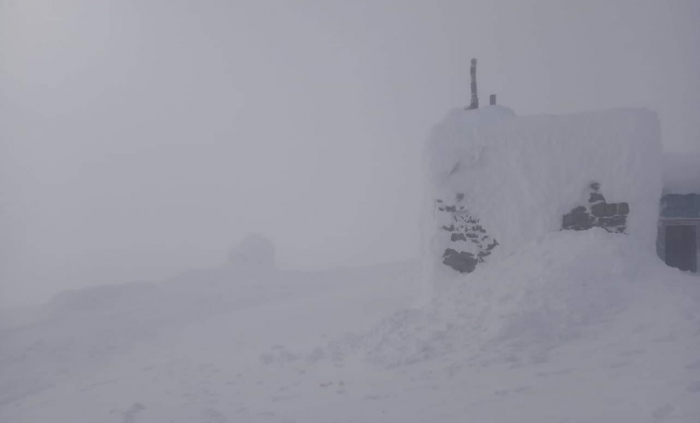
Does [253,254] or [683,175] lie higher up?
[683,175]

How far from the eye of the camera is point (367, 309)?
50.2ft

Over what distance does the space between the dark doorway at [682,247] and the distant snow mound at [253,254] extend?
80.9 feet

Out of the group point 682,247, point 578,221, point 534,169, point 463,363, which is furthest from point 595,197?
point 463,363

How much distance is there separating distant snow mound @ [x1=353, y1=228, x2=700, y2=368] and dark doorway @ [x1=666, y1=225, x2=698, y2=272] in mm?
2353

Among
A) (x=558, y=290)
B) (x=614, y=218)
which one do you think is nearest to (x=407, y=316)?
(x=558, y=290)

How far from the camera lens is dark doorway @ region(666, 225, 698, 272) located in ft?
38.0

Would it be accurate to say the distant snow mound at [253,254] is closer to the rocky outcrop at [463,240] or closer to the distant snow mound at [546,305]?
the rocky outcrop at [463,240]

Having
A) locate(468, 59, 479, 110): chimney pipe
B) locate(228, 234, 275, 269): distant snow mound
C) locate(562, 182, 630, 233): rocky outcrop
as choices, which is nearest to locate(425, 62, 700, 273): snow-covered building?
locate(562, 182, 630, 233): rocky outcrop

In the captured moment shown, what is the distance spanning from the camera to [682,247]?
38.4 ft

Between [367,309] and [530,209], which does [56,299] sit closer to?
[367,309]

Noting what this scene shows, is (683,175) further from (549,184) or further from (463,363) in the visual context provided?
(463,363)

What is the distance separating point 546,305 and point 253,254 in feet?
88.0

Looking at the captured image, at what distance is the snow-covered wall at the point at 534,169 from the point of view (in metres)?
10.3

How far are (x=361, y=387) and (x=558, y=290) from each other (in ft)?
11.5
